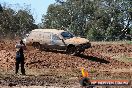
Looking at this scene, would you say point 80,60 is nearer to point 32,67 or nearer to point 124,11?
point 32,67

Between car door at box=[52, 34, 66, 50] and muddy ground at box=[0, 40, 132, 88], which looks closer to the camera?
muddy ground at box=[0, 40, 132, 88]

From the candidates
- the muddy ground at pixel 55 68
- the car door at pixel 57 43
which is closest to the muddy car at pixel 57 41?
the car door at pixel 57 43

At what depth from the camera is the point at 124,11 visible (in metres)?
80.9

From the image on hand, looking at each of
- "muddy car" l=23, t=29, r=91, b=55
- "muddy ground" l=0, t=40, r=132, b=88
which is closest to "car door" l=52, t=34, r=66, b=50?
"muddy car" l=23, t=29, r=91, b=55

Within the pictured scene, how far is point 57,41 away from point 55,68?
201 inches

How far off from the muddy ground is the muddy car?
1.62ft

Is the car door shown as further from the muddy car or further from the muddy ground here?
the muddy ground

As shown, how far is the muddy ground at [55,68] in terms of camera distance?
1747cm

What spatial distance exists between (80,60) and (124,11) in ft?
187

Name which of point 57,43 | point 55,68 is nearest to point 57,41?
point 57,43

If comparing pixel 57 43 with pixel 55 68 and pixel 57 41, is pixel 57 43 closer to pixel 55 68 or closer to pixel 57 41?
pixel 57 41

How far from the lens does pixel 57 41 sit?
27859mm

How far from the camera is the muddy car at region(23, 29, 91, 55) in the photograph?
26953mm

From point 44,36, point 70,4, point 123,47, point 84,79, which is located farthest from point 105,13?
point 84,79
